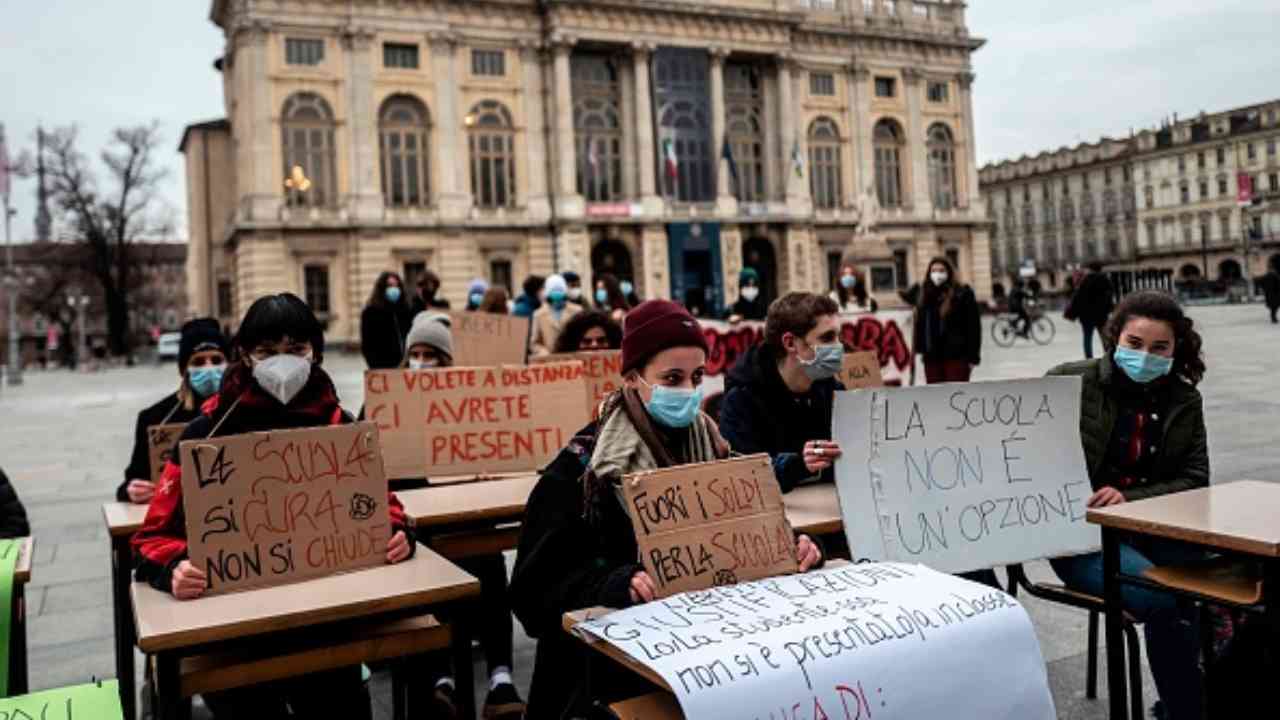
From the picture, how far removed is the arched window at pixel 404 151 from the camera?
3831cm

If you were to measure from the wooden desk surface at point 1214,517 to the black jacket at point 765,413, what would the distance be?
1.17 meters

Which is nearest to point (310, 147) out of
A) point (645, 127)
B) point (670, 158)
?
point (645, 127)

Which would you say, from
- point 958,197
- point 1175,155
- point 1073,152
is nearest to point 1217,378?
point 958,197

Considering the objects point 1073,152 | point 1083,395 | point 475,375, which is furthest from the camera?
point 1073,152

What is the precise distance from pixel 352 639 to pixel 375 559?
1.26ft

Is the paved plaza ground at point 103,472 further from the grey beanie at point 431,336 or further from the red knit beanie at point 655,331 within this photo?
the red knit beanie at point 655,331

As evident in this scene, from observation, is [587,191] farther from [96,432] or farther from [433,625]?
[433,625]

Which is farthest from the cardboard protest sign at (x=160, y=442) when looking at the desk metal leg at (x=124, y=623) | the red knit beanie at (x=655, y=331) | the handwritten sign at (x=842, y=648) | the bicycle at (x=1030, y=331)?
the bicycle at (x=1030, y=331)

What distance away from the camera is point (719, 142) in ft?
140

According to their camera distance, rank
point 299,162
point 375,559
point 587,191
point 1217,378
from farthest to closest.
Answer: point 587,191 → point 299,162 → point 1217,378 → point 375,559

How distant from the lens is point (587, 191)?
41.1m

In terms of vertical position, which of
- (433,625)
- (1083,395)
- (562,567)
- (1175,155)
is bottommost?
(433,625)

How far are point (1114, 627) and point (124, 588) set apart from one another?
3.86m

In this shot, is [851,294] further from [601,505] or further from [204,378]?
[601,505]
